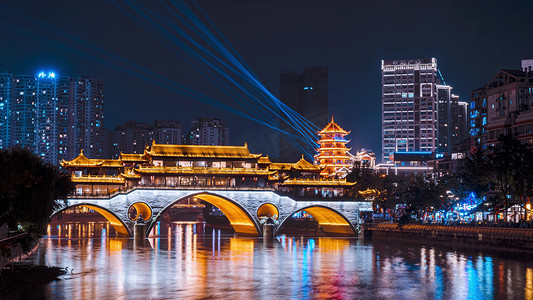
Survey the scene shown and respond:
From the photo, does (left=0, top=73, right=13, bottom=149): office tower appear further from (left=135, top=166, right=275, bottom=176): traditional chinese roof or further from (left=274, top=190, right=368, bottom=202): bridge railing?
(left=274, top=190, right=368, bottom=202): bridge railing

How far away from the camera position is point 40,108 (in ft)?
606

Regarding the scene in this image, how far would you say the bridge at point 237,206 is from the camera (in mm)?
74562

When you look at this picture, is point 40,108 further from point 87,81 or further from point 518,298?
point 518,298

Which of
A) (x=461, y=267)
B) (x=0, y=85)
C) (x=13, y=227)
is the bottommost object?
(x=461, y=267)

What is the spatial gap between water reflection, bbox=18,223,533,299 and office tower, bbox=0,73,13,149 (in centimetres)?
12181

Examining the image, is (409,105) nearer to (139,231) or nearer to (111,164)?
(111,164)

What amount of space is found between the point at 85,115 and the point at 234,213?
359 ft

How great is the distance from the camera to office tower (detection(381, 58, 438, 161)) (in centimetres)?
19412

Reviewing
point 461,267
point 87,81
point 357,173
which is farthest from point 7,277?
point 87,81

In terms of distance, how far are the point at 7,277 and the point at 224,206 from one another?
1903 inches

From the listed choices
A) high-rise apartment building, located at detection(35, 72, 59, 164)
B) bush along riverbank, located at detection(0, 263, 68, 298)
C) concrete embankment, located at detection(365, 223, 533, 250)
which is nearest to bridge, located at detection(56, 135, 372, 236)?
concrete embankment, located at detection(365, 223, 533, 250)

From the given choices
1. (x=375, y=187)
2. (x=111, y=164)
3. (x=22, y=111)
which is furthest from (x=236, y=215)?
(x=22, y=111)

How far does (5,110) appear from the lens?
183 metres

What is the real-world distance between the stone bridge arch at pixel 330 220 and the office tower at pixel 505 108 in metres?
21.3
